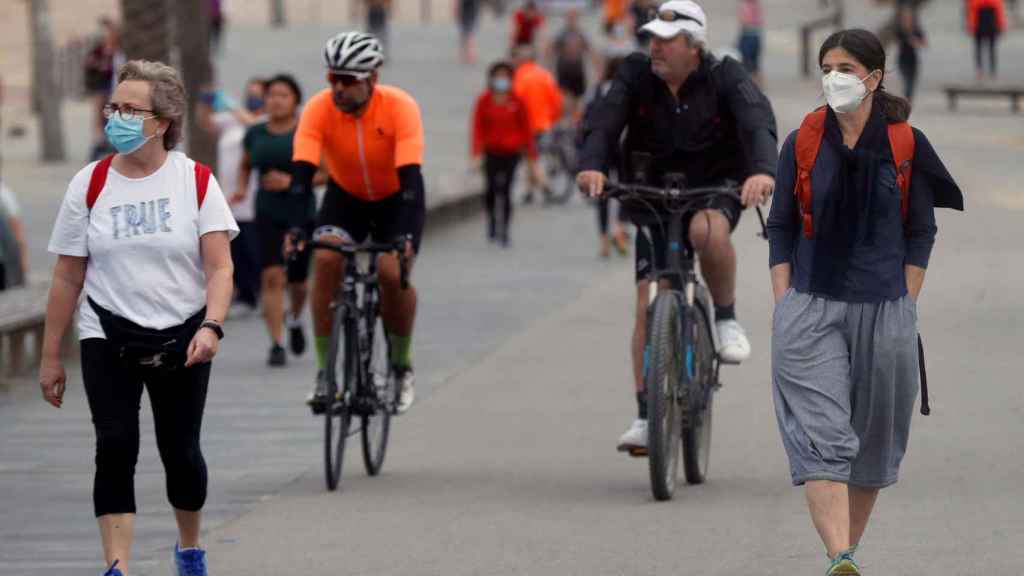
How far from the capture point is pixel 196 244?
22.9 feet

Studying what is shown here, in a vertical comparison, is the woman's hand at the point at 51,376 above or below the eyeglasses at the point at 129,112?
below

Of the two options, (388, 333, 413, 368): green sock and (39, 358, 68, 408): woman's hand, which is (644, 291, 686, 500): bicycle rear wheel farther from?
(39, 358, 68, 408): woman's hand

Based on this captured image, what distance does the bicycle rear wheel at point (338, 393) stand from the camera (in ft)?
30.8

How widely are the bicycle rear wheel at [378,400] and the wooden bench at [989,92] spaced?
84.3ft

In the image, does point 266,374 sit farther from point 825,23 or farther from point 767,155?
point 825,23

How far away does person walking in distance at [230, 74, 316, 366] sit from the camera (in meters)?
14.2

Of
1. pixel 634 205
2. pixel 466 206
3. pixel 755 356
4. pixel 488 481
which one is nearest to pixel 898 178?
pixel 634 205

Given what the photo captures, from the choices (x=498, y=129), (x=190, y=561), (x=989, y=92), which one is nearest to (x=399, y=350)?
(x=190, y=561)

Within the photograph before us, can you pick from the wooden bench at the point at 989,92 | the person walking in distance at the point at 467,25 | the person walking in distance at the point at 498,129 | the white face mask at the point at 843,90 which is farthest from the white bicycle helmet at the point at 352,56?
the person walking in distance at the point at 467,25

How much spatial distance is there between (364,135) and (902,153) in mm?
3557

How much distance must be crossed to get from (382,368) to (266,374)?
12.3 feet

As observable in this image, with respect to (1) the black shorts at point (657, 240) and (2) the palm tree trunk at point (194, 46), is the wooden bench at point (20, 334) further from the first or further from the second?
(2) the palm tree trunk at point (194, 46)

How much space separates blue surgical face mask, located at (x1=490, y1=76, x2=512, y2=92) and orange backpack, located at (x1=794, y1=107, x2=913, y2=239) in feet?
51.3

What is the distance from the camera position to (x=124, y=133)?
684cm
